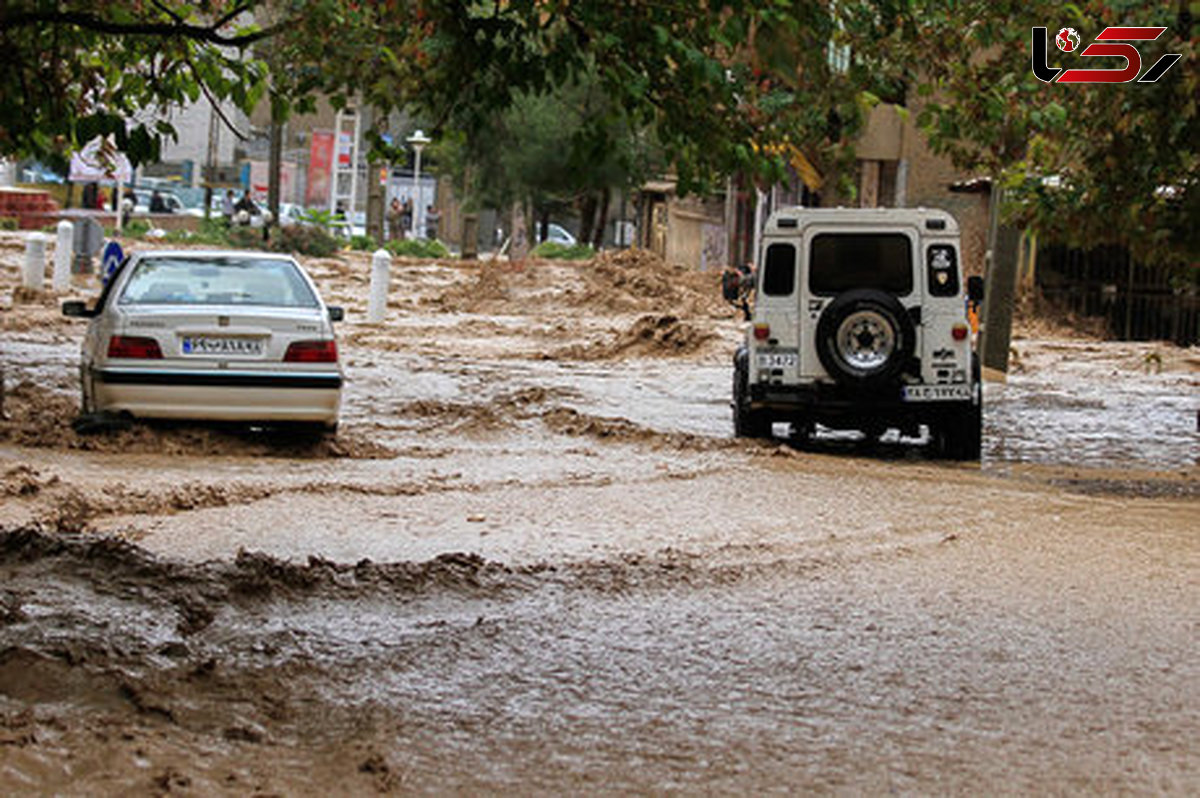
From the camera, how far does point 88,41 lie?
414 inches

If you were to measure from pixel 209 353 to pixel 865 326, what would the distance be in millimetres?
5531

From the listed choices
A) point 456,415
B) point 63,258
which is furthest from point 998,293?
point 63,258

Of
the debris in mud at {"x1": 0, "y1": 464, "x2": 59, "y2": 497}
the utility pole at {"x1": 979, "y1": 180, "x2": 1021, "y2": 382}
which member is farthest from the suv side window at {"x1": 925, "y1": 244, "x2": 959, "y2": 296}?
the utility pole at {"x1": 979, "y1": 180, "x2": 1021, "y2": 382}

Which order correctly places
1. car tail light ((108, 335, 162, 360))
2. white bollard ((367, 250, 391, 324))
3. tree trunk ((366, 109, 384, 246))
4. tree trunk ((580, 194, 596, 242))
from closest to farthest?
car tail light ((108, 335, 162, 360)), white bollard ((367, 250, 391, 324)), tree trunk ((366, 109, 384, 246)), tree trunk ((580, 194, 596, 242))

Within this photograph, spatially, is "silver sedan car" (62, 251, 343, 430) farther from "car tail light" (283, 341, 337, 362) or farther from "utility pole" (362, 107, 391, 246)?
"utility pole" (362, 107, 391, 246)

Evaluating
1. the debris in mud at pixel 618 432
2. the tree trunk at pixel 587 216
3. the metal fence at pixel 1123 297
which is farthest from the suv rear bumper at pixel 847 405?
the tree trunk at pixel 587 216

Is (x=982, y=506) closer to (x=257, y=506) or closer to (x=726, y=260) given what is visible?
(x=257, y=506)

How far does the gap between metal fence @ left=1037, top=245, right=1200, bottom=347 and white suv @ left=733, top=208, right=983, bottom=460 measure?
783 inches

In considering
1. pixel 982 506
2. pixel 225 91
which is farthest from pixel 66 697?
pixel 982 506

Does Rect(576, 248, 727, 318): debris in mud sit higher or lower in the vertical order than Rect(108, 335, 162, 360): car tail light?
higher

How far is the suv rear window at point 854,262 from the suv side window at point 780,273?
17cm

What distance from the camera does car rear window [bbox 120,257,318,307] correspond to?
563 inches

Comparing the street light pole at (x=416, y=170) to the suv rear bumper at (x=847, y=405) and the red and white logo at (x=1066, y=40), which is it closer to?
the suv rear bumper at (x=847, y=405)

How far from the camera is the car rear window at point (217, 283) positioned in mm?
14312
